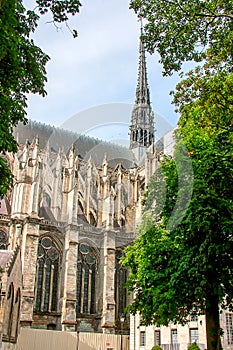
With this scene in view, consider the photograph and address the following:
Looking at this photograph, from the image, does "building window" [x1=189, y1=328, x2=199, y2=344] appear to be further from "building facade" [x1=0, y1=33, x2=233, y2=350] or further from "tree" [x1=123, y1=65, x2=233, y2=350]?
"tree" [x1=123, y1=65, x2=233, y2=350]

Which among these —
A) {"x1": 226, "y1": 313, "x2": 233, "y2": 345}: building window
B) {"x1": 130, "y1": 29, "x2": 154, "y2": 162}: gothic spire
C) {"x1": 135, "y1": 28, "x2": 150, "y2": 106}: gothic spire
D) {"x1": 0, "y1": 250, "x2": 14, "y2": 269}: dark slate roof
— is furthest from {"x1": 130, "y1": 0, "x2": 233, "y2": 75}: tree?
{"x1": 135, "y1": 28, "x2": 150, "y2": 106}: gothic spire

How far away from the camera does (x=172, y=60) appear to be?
1169 cm

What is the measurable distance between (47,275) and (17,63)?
77.6ft

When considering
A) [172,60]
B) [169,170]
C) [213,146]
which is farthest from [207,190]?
[172,60]

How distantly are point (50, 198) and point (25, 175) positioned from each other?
447cm

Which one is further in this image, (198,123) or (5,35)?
(198,123)

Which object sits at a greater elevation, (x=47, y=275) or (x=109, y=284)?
(x=47, y=275)

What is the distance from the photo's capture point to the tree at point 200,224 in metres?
11.6

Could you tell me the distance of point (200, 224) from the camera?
1134 cm

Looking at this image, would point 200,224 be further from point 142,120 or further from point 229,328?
point 142,120

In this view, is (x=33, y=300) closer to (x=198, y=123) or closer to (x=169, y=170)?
(x=169, y=170)

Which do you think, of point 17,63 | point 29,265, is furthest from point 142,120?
point 17,63

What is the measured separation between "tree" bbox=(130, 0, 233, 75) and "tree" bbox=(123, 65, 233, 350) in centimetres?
101

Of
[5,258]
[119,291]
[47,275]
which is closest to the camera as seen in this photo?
[5,258]
